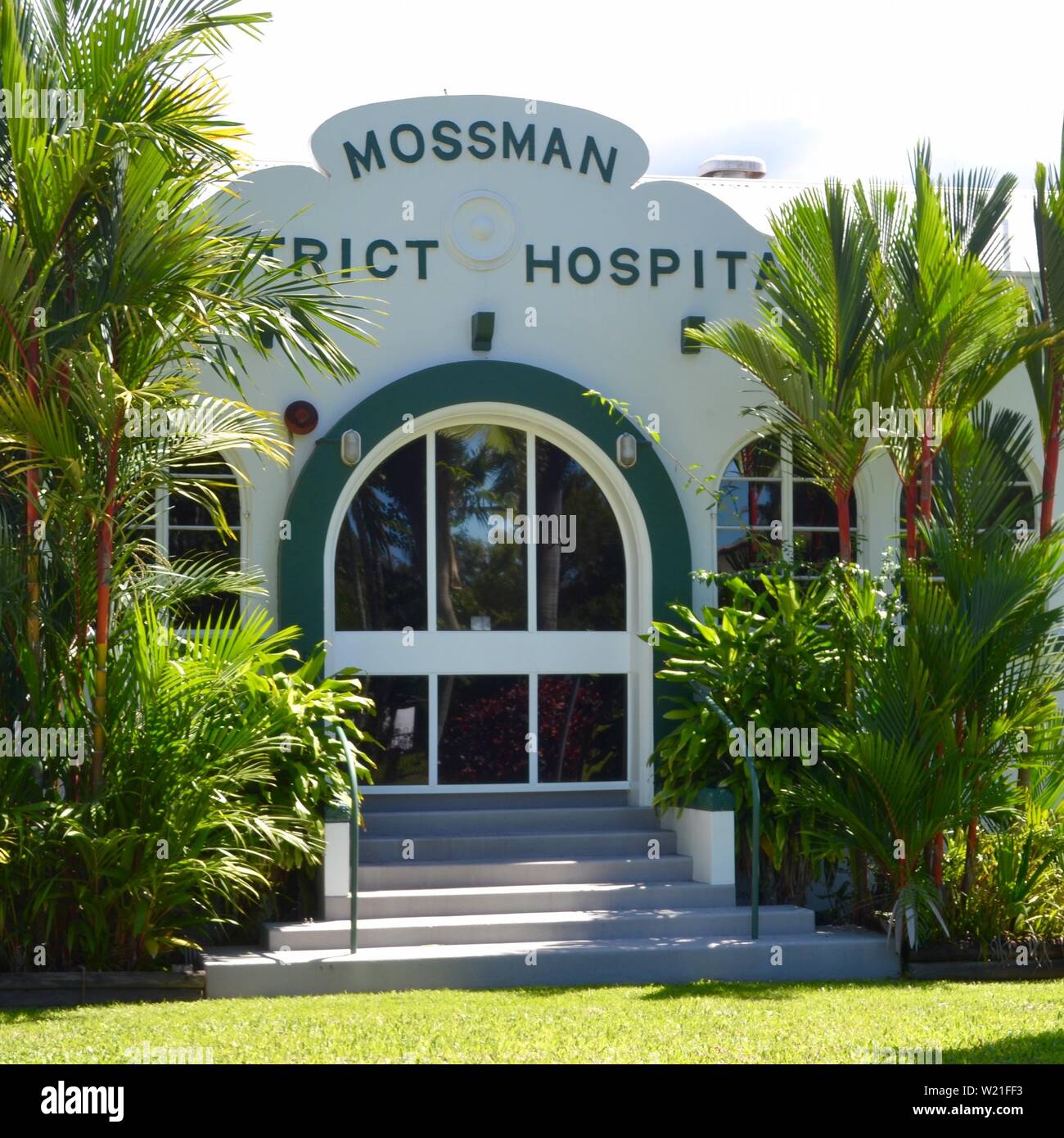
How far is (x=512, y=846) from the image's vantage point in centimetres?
1037

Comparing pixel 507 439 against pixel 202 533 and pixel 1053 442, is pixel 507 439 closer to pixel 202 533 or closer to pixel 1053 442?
pixel 202 533

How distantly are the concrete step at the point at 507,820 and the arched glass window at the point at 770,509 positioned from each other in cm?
211

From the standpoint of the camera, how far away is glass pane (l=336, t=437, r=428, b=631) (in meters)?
11.0

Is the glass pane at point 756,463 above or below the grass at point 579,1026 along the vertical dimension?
above

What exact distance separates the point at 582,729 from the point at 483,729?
77cm

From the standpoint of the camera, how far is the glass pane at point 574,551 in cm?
1136

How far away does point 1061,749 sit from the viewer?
9.38 meters

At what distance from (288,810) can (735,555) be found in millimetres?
4336

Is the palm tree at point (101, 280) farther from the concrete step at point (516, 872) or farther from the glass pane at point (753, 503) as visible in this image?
the glass pane at point (753, 503)

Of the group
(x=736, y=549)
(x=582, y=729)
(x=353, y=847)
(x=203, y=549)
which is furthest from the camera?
(x=736, y=549)

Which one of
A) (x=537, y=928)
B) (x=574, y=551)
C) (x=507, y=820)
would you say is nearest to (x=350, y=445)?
(x=574, y=551)
